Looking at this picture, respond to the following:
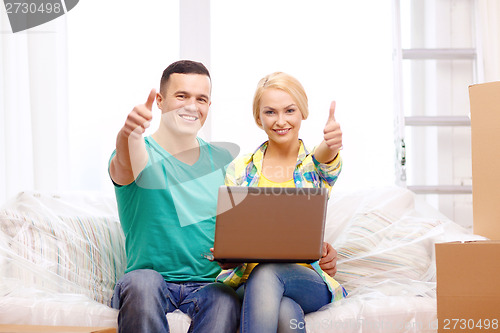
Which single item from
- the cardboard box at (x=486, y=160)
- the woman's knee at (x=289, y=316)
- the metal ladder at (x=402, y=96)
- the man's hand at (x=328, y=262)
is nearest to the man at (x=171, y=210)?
the woman's knee at (x=289, y=316)

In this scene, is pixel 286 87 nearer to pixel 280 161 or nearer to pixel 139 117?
pixel 280 161

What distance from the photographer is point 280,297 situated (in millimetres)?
1256

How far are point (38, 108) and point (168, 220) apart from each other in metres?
0.97

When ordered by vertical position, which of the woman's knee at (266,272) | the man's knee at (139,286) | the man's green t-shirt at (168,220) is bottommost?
the man's knee at (139,286)

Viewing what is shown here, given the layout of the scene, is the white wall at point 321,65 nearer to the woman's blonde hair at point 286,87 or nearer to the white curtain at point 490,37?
the white curtain at point 490,37

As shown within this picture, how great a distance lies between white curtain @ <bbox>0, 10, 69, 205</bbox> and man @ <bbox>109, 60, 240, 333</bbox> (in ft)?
2.38

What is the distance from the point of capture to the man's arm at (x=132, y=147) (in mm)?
1241

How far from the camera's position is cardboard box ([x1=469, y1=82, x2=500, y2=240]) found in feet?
4.37

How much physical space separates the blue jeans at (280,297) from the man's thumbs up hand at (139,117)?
428 millimetres

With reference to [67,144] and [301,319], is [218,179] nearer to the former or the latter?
[301,319]

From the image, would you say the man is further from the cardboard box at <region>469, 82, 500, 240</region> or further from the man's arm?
the cardboard box at <region>469, 82, 500, 240</region>

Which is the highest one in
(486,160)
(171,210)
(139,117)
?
(139,117)

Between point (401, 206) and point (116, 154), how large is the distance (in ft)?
3.07

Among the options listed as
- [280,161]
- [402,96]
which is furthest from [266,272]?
[402,96]
